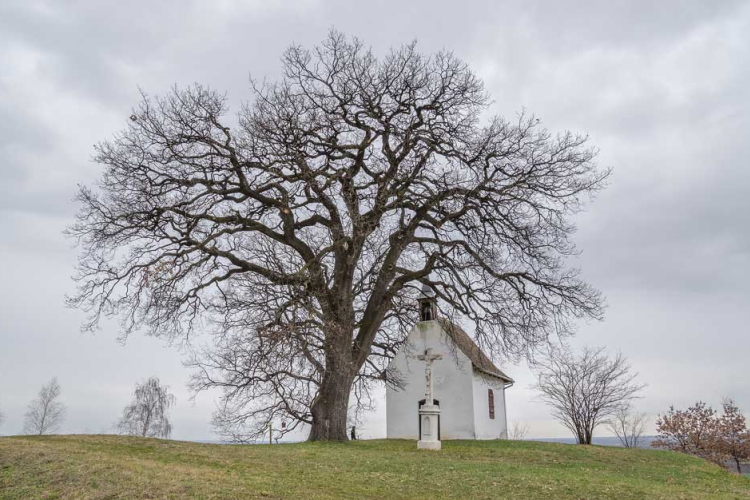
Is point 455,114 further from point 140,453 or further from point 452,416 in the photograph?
point 452,416

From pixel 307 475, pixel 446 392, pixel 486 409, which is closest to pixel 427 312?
pixel 446 392

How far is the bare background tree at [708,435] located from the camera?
29.1 m

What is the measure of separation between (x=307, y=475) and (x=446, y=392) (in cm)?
1750

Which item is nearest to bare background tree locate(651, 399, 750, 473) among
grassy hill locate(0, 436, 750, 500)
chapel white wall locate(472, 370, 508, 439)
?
chapel white wall locate(472, 370, 508, 439)

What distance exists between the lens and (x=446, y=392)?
2733 centimetres

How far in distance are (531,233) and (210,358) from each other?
12.6 meters

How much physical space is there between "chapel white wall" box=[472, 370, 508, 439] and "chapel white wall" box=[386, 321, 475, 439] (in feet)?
1.59

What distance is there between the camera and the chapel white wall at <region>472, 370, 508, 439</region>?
2696 centimetres

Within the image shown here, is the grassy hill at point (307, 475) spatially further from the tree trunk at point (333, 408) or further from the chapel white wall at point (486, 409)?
the chapel white wall at point (486, 409)

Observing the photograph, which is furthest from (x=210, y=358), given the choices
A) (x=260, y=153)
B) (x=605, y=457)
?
(x=605, y=457)

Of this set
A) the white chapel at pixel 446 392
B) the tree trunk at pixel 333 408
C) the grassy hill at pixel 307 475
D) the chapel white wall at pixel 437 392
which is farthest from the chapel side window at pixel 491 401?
the tree trunk at pixel 333 408

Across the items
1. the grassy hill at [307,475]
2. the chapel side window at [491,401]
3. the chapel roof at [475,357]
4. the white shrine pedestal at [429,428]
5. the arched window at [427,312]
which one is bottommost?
the grassy hill at [307,475]

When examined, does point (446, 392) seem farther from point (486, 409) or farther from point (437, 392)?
point (486, 409)

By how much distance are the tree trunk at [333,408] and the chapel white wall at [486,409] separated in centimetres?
1122
